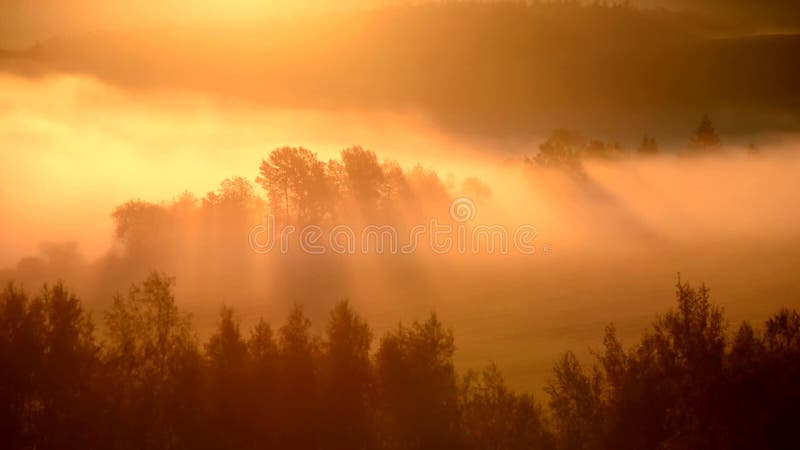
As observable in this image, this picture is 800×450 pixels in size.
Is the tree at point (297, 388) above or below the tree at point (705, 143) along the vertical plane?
below

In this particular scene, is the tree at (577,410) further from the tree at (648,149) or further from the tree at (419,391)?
the tree at (648,149)

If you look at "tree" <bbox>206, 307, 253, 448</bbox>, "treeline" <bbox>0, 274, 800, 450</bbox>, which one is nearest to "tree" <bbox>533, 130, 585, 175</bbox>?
"treeline" <bbox>0, 274, 800, 450</bbox>

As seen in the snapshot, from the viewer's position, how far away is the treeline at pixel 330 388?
2809 centimetres

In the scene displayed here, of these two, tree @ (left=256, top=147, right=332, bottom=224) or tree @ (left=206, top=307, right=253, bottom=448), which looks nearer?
tree @ (left=206, top=307, right=253, bottom=448)

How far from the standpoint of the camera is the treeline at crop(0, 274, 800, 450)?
28.1 metres

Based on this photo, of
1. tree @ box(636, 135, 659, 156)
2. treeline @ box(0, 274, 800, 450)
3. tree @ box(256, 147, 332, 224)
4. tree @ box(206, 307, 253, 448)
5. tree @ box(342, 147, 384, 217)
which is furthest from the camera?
tree @ box(636, 135, 659, 156)

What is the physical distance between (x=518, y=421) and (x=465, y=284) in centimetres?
4269

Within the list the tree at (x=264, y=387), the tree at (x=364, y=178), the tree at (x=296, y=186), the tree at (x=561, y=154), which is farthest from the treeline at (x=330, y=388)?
the tree at (x=561, y=154)

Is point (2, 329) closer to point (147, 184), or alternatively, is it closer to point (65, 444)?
point (65, 444)

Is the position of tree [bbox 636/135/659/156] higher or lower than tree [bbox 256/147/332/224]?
higher

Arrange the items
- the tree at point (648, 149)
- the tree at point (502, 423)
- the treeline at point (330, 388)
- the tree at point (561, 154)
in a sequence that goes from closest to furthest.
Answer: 1. the treeline at point (330, 388)
2. the tree at point (502, 423)
3. the tree at point (561, 154)
4. the tree at point (648, 149)

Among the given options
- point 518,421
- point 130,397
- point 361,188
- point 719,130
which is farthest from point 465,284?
point 719,130

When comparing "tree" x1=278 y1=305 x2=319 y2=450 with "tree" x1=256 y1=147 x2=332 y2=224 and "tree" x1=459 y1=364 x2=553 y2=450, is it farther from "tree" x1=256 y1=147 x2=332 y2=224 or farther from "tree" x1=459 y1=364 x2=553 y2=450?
"tree" x1=256 y1=147 x2=332 y2=224

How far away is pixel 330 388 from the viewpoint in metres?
31.4
